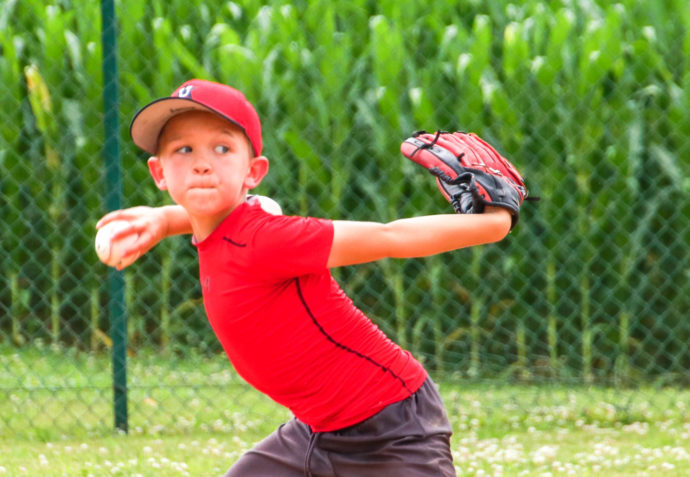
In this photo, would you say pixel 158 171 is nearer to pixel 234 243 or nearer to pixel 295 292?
pixel 234 243

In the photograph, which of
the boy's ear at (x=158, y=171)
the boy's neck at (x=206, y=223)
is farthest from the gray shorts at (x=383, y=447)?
the boy's ear at (x=158, y=171)

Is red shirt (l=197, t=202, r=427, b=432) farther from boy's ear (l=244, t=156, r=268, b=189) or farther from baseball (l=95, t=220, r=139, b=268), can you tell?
baseball (l=95, t=220, r=139, b=268)

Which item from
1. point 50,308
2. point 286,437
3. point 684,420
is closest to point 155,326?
point 50,308

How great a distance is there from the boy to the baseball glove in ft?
0.12

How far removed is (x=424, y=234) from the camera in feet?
7.34

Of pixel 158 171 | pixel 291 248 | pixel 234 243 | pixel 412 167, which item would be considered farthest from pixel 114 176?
pixel 291 248

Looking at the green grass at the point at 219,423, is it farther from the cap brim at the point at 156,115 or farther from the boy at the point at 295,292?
the cap brim at the point at 156,115

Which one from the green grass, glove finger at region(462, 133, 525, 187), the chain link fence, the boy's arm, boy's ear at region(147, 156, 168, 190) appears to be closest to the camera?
the boy's arm

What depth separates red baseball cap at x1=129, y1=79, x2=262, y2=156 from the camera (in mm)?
2283

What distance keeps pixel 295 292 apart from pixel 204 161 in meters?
0.36

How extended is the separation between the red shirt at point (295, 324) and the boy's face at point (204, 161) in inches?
3.4

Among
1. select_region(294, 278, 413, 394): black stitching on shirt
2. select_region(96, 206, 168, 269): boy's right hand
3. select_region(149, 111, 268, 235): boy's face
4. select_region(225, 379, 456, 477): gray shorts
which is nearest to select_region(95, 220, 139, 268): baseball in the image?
select_region(96, 206, 168, 269): boy's right hand

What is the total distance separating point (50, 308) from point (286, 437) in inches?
165

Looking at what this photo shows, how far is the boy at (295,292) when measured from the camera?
7.47 feet
